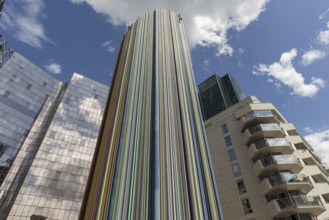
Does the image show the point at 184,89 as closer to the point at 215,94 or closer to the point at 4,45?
the point at 4,45

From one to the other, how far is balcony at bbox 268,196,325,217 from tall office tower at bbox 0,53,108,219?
1175 inches

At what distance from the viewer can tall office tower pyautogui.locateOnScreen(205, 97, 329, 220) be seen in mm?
17156

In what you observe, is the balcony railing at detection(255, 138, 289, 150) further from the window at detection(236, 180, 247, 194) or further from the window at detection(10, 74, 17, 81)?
the window at detection(10, 74, 17, 81)

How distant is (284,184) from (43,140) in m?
37.8

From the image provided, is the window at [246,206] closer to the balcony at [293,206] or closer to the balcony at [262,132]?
the balcony at [293,206]

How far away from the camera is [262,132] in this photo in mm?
21047

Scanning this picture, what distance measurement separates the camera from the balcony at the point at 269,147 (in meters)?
19.8

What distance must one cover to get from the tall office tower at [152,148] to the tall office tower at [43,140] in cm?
3085

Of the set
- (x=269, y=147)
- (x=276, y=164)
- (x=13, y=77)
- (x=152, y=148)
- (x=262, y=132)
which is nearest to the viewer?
(x=152, y=148)

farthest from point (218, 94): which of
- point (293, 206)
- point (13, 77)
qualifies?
point (13, 77)

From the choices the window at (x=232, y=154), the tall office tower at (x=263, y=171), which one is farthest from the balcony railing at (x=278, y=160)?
the window at (x=232, y=154)

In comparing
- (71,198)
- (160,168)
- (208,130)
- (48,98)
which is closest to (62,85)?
(48,98)

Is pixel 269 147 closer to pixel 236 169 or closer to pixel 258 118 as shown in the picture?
pixel 258 118

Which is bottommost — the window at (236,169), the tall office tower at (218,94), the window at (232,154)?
Answer: the window at (236,169)
